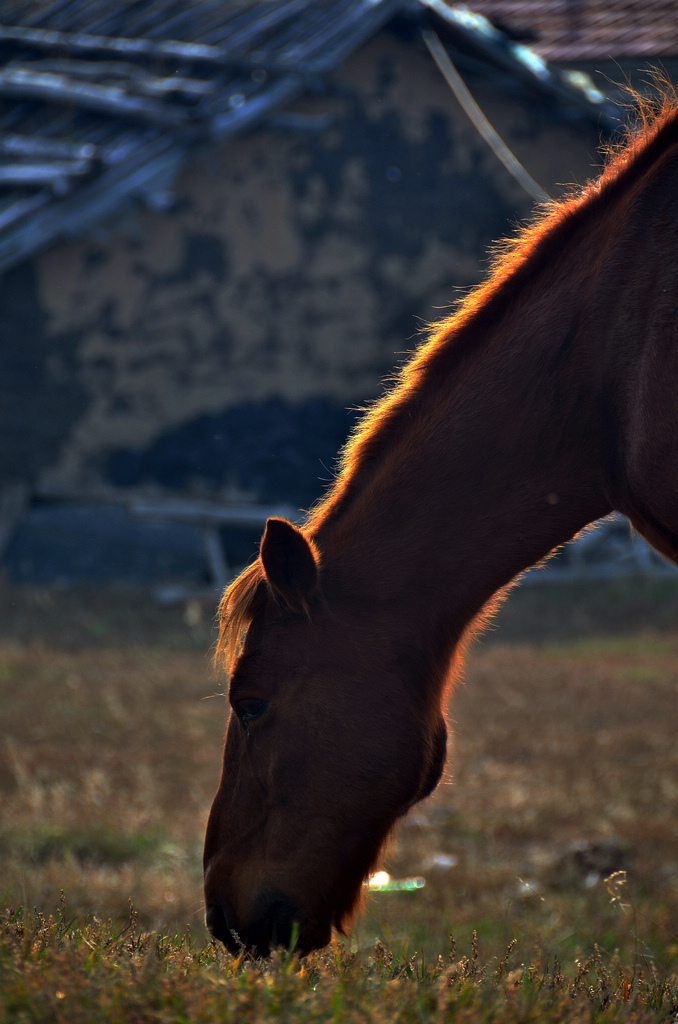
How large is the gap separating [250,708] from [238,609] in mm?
262

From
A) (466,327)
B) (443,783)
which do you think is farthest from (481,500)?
(443,783)

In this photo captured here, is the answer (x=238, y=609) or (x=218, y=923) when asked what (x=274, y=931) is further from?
(x=238, y=609)

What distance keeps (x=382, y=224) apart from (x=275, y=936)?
8.75 m

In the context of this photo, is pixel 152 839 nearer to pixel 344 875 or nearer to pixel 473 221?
pixel 344 875

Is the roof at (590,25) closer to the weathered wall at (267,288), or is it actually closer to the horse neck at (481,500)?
the weathered wall at (267,288)

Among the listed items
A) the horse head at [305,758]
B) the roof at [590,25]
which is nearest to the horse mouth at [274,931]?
the horse head at [305,758]

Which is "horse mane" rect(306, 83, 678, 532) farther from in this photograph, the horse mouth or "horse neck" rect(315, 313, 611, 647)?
the horse mouth

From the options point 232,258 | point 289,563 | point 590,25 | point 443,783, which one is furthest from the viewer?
point 232,258

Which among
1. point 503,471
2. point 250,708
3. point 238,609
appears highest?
point 503,471

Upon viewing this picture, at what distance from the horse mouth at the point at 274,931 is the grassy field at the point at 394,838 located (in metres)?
0.15

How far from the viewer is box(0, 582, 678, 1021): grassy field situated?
5.30ft

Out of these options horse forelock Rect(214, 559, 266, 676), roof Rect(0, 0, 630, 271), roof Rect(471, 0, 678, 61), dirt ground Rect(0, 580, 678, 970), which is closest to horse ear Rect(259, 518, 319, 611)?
horse forelock Rect(214, 559, 266, 676)

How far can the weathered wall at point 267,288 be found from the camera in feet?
32.0

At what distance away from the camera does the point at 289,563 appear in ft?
7.64
